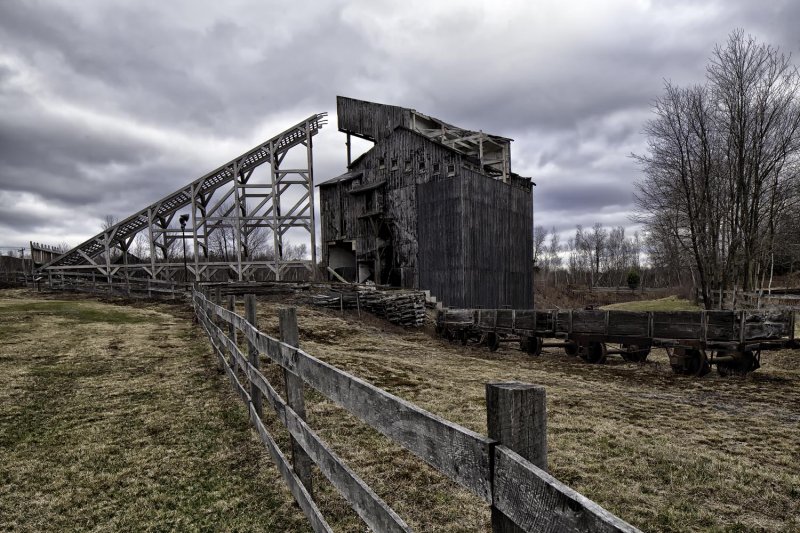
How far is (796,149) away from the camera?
20891mm

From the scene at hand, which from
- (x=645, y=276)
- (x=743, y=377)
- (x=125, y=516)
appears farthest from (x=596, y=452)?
(x=645, y=276)

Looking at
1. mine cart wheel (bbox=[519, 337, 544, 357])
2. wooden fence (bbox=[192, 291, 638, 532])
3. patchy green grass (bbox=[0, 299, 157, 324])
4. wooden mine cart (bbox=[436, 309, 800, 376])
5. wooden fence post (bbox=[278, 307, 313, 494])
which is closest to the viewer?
wooden fence (bbox=[192, 291, 638, 532])

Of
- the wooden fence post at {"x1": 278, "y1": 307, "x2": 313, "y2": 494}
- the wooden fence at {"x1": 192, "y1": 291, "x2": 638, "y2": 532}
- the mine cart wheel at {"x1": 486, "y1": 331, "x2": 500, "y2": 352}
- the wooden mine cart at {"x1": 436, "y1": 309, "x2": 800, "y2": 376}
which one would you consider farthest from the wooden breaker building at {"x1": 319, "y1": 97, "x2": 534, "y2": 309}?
the wooden fence at {"x1": 192, "y1": 291, "x2": 638, "y2": 532}

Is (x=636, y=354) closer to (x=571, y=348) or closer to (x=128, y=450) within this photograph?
(x=571, y=348)

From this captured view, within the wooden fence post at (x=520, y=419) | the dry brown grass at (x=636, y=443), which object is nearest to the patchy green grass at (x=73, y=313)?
the dry brown grass at (x=636, y=443)

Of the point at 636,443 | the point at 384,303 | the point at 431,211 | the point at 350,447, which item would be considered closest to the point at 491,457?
the point at 350,447

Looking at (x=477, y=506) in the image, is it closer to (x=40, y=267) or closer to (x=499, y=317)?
(x=499, y=317)

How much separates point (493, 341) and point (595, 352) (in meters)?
4.19

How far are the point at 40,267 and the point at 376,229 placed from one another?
23783mm

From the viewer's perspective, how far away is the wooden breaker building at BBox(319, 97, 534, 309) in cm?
2433

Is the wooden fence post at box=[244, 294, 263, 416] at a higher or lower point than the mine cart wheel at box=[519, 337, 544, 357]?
higher

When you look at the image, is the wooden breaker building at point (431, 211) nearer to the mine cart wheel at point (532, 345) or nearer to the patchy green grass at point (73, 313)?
the mine cart wheel at point (532, 345)

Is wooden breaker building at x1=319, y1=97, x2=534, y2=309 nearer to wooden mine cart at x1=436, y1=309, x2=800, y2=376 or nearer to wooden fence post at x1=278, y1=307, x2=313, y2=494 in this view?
wooden mine cart at x1=436, y1=309, x2=800, y2=376

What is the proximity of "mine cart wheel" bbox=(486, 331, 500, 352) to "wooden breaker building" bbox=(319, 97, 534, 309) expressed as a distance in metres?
6.55
